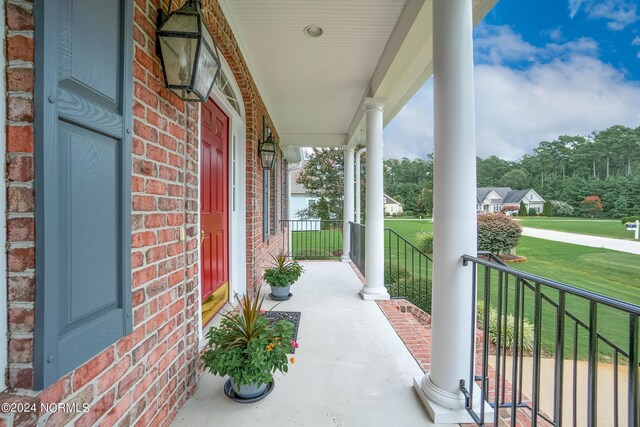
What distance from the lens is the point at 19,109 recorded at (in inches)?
32.4

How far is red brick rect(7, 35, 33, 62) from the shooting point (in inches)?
32.2

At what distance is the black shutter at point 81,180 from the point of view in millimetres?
828

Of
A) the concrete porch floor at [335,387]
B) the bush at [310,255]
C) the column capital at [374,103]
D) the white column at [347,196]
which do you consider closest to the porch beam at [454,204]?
the concrete porch floor at [335,387]

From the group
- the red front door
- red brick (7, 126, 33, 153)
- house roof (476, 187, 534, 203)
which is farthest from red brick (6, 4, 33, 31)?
house roof (476, 187, 534, 203)

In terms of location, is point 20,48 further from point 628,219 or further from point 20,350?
point 628,219

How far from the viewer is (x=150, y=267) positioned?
138 cm

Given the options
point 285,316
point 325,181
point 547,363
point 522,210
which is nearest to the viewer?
point 285,316

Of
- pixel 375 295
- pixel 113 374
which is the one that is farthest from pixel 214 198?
pixel 375 295

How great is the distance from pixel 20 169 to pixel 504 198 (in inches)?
447

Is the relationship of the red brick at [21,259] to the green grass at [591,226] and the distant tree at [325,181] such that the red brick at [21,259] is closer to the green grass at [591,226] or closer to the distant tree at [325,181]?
the green grass at [591,226]

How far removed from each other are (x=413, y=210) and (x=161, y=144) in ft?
62.1

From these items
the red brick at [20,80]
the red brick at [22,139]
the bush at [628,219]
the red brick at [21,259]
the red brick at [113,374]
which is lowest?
the red brick at [113,374]

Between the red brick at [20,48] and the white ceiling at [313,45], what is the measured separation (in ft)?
6.25

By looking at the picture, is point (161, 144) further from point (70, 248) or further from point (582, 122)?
point (582, 122)
